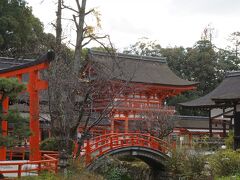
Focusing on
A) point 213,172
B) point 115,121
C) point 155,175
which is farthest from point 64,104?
point 115,121

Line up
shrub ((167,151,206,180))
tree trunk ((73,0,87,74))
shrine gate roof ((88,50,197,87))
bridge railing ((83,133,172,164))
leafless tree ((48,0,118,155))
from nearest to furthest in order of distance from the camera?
1. leafless tree ((48,0,118,155))
2. tree trunk ((73,0,87,74))
3. shrub ((167,151,206,180))
4. bridge railing ((83,133,172,164))
5. shrine gate roof ((88,50,197,87))

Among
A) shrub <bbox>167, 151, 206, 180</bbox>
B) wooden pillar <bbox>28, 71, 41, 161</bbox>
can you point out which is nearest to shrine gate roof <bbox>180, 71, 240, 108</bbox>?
shrub <bbox>167, 151, 206, 180</bbox>

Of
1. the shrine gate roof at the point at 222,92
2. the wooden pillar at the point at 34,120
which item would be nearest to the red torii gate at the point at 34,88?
A: the wooden pillar at the point at 34,120

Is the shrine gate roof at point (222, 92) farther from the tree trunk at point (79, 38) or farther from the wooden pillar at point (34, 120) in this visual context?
the wooden pillar at point (34, 120)

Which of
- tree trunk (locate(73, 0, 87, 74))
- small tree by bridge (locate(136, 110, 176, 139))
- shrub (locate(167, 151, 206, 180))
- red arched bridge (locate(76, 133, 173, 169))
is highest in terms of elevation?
tree trunk (locate(73, 0, 87, 74))

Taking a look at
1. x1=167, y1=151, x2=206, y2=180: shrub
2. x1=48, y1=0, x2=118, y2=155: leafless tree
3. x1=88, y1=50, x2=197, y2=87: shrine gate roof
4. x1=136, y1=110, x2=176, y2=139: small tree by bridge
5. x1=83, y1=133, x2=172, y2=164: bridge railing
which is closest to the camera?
x1=48, y1=0, x2=118, y2=155: leafless tree

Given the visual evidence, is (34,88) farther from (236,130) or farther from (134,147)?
(236,130)

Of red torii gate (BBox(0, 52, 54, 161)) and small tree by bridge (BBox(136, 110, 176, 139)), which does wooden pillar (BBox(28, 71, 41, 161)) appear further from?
small tree by bridge (BBox(136, 110, 176, 139))

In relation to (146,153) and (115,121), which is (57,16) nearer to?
(146,153)

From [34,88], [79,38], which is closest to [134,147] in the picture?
[79,38]

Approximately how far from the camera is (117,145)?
18641 mm

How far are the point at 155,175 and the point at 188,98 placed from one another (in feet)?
86.1

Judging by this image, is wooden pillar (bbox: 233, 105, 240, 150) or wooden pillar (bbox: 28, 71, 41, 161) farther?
wooden pillar (bbox: 233, 105, 240, 150)

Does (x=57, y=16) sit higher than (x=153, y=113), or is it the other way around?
(x=57, y=16)
